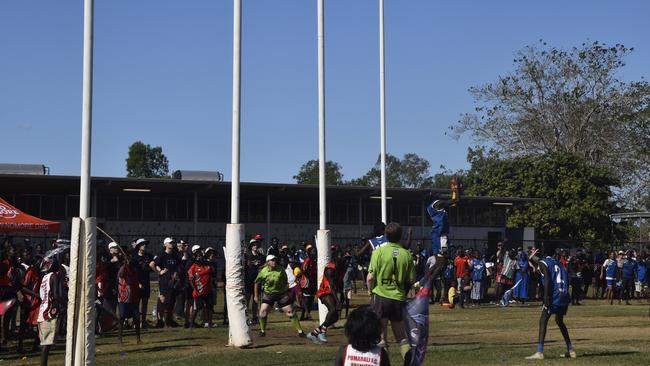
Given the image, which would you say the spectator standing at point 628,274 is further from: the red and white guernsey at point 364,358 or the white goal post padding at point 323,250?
the red and white guernsey at point 364,358

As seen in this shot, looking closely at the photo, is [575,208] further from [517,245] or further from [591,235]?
[517,245]

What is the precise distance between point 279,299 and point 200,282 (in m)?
2.99

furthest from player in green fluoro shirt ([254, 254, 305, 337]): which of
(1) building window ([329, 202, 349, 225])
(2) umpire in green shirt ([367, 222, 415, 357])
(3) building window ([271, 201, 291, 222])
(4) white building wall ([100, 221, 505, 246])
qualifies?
(1) building window ([329, 202, 349, 225])

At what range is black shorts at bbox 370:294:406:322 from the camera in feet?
44.7

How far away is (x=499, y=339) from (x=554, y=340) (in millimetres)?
1110

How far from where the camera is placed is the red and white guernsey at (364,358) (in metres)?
7.98

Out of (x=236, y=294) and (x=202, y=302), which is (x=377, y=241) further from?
(x=202, y=302)

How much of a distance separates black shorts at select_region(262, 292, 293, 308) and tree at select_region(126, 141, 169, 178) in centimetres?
8860

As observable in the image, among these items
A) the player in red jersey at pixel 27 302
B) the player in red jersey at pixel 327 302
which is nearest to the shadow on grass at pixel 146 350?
the player in red jersey at pixel 27 302

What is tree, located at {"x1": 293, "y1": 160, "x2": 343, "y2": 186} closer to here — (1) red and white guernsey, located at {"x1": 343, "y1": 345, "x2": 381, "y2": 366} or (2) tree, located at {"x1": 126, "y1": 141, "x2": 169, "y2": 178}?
(2) tree, located at {"x1": 126, "y1": 141, "x2": 169, "y2": 178}

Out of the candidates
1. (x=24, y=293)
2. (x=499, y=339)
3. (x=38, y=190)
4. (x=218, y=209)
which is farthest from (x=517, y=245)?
(x=24, y=293)

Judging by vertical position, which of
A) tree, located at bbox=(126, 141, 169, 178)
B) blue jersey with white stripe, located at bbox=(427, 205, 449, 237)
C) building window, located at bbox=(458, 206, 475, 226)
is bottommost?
blue jersey with white stripe, located at bbox=(427, 205, 449, 237)

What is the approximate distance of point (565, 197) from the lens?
61594 millimetres

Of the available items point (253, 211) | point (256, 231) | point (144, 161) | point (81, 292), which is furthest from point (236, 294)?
point (144, 161)
